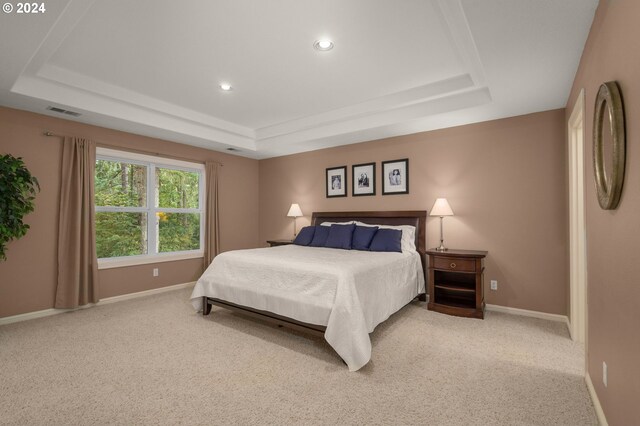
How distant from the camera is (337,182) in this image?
5371mm

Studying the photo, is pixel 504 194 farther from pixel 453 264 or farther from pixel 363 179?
pixel 363 179

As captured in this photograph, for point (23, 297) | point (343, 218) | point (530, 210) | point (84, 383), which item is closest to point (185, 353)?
point (84, 383)

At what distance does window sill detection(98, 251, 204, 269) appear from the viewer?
14.1ft

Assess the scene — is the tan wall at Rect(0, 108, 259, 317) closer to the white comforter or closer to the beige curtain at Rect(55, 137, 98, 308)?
the beige curtain at Rect(55, 137, 98, 308)

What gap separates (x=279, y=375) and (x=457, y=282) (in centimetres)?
266

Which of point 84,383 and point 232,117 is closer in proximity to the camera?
point 84,383

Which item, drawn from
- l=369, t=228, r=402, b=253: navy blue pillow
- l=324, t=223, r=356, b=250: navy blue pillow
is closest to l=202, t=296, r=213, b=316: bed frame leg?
l=324, t=223, r=356, b=250: navy blue pillow

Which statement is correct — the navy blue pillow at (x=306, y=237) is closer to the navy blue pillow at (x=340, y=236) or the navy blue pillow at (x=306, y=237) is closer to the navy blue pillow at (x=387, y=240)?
the navy blue pillow at (x=340, y=236)

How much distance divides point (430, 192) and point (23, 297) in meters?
5.17

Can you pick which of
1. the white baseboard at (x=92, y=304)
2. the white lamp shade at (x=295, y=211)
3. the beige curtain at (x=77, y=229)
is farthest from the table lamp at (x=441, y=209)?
the beige curtain at (x=77, y=229)

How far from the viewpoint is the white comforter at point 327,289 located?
2.54 meters

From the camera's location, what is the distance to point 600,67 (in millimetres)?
1815

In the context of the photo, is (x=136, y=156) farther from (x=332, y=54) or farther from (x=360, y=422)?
(x=360, y=422)

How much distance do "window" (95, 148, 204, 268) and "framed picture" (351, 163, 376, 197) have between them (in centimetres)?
265
